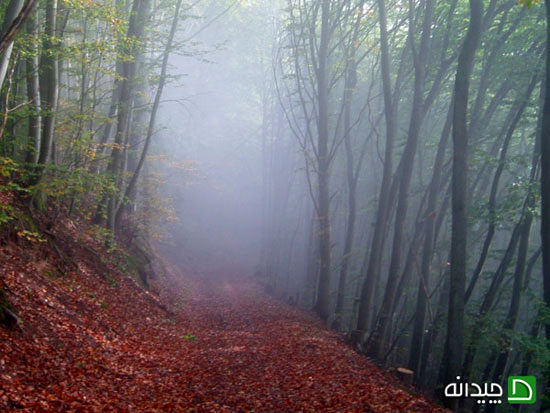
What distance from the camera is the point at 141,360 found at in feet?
27.3

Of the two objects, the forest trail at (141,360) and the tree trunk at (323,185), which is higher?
the tree trunk at (323,185)

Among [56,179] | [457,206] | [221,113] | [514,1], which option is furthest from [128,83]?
[221,113]

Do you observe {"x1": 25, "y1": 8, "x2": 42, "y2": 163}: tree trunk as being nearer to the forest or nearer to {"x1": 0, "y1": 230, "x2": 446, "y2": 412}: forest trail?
the forest

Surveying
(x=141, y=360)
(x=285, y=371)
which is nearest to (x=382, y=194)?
(x=285, y=371)

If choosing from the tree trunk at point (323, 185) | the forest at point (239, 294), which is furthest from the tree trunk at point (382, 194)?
the tree trunk at point (323, 185)

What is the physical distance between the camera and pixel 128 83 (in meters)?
13.5

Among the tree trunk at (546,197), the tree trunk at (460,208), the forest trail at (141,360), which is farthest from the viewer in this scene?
the tree trunk at (460,208)

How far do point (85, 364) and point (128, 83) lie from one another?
365 inches

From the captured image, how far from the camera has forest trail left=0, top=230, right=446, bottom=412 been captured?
596 cm

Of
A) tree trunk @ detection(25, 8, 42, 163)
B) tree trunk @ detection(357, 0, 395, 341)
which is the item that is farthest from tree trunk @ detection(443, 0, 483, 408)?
tree trunk @ detection(25, 8, 42, 163)

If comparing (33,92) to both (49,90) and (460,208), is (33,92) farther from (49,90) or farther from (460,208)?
(460,208)

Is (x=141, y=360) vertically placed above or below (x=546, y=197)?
below

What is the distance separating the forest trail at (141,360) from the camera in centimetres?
596

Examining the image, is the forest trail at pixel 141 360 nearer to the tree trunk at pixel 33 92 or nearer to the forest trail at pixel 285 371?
the forest trail at pixel 285 371
